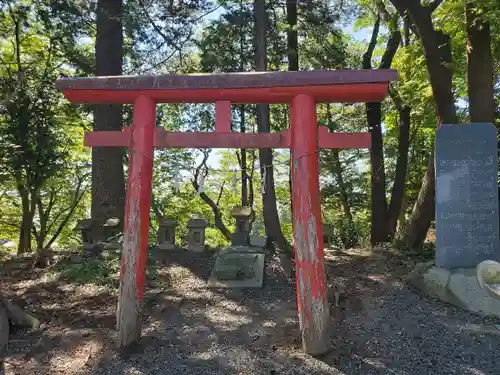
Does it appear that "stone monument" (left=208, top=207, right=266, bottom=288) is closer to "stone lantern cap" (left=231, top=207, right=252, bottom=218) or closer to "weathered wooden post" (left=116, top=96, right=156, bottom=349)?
"stone lantern cap" (left=231, top=207, right=252, bottom=218)

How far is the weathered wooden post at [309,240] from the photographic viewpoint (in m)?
3.77

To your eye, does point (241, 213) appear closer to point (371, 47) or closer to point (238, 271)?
point (238, 271)

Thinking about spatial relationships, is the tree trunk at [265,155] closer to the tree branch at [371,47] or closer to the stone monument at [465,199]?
the stone monument at [465,199]

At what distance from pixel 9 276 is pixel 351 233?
336 inches

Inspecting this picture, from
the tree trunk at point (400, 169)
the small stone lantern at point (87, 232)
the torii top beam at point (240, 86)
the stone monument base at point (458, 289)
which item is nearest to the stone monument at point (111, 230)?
the small stone lantern at point (87, 232)

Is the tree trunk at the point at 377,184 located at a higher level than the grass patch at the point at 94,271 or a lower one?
higher

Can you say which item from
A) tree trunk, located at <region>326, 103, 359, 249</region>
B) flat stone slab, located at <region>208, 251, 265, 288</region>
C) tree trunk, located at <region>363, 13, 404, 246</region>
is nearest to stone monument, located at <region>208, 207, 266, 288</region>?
flat stone slab, located at <region>208, 251, 265, 288</region>

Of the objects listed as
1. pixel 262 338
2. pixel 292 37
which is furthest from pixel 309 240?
pixel 292 37

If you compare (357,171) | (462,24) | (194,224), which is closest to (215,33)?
(194,224)

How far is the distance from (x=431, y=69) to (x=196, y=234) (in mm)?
5005

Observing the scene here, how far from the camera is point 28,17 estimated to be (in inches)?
378

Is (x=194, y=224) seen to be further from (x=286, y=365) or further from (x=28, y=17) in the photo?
(x=28, y=17)

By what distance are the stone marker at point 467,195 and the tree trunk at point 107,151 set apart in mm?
5908

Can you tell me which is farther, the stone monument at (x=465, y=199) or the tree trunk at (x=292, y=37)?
the tree trunk at (x=292, y=37)
